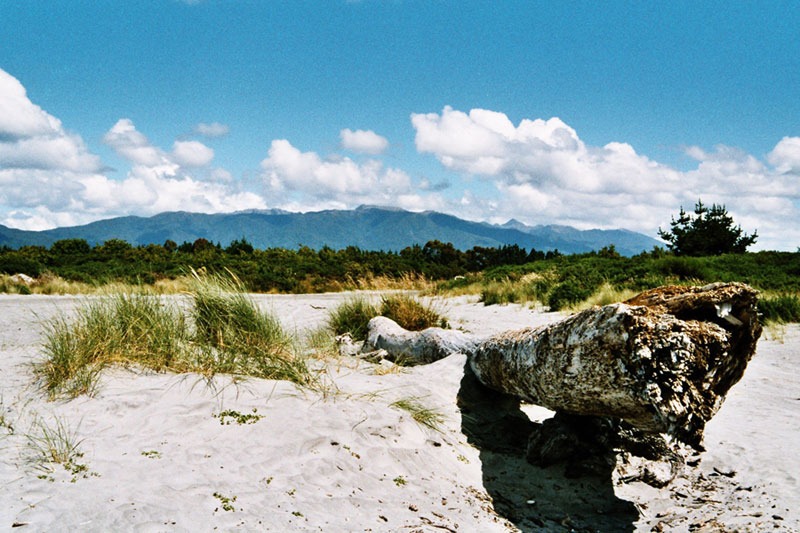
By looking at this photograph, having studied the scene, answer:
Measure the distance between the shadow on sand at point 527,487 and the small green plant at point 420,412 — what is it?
0.38m

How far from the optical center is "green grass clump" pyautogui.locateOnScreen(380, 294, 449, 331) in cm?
1035

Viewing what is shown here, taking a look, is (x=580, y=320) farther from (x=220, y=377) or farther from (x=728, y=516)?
(x=220, y=377)

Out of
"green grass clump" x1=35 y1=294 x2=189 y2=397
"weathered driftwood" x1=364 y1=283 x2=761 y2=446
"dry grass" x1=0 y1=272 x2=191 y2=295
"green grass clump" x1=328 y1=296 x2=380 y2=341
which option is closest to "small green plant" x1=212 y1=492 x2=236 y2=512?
"green grass clump" x1=35 y1=294 x2=189 y2=397

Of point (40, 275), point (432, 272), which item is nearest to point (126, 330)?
point (40, 275)

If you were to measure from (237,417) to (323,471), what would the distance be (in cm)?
114

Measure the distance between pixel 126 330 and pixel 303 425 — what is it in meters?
3.28

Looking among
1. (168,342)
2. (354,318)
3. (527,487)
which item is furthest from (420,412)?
(354,318)

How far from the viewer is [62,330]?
583cm

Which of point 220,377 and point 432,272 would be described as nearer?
point 220,377

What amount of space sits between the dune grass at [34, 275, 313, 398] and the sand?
245 millimetres

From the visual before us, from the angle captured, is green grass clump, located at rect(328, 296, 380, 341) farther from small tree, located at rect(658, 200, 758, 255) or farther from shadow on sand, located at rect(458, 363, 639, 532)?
small tree, located at rect(658, 200, 758, 255)

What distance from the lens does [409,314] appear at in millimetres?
10406

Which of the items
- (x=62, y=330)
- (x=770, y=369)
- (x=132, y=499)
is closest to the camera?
(x=132, y=499)

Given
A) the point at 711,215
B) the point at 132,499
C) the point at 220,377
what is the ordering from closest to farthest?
the point at 132,499
the point at 220,377
the point at 711,215
